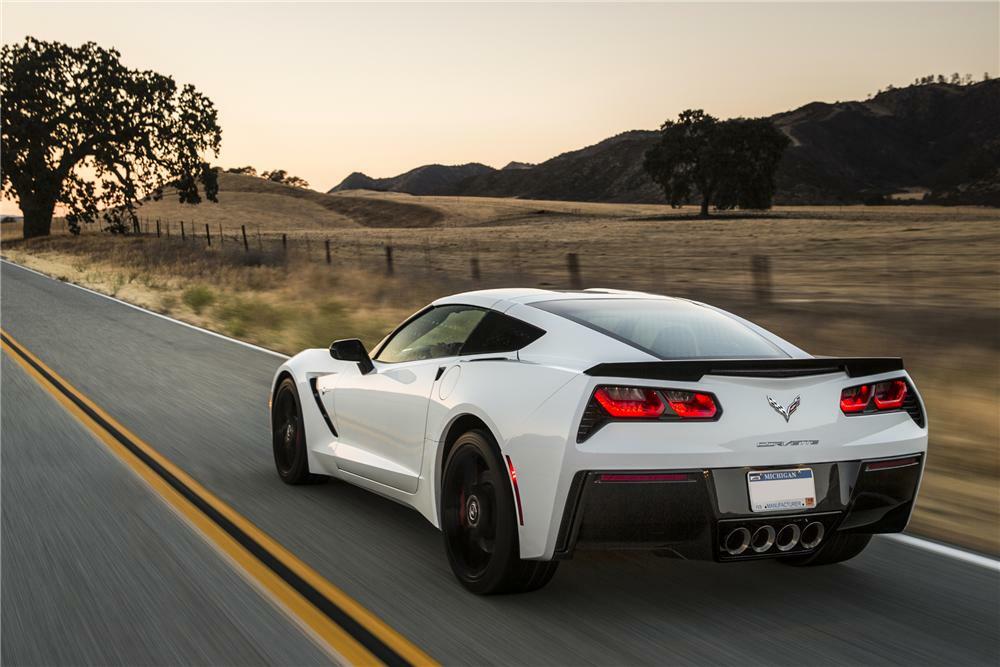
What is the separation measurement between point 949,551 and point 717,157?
2732 inches

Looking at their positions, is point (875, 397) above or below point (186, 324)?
above

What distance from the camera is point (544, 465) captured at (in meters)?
4.23

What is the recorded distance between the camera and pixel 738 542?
167 inches

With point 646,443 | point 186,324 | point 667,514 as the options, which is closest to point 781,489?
point 667,514

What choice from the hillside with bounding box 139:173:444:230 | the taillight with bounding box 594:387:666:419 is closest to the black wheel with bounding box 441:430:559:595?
the taillight with bounding box 594:387:666:419

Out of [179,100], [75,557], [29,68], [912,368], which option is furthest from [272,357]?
[29,68]

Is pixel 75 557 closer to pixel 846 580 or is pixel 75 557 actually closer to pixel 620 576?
pixel 620 576

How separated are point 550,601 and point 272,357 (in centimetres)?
1027

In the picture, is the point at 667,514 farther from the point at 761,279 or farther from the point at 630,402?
the point at 761,279

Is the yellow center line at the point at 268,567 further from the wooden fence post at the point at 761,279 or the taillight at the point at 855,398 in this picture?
the wooden fence post at the point at 761,279

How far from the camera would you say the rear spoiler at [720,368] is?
4.18m

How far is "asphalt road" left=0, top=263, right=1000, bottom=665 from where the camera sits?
13.3ft

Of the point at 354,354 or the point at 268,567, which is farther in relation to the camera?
the point at 354,354

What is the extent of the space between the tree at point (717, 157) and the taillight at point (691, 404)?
226 ft
